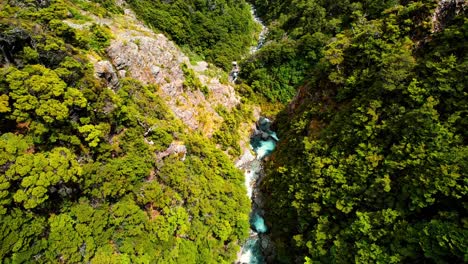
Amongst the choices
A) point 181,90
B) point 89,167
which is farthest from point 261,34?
point 89,167

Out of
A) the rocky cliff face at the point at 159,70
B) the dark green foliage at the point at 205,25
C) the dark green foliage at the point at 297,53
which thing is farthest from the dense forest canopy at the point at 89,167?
the dark green foliage at the point at 297,53

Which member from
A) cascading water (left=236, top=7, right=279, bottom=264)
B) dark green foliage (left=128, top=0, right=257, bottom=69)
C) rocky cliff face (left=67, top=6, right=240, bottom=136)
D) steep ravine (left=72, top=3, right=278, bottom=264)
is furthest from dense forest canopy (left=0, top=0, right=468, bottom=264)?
dark green foliage (left=128, top=0, right=257, bottom=69)

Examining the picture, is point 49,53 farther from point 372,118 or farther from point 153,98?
point 372,118

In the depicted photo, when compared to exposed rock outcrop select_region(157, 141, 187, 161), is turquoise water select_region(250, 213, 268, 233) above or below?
below

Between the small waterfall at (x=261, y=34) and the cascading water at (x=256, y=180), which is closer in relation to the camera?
the cascading water at (x=256, y=180)

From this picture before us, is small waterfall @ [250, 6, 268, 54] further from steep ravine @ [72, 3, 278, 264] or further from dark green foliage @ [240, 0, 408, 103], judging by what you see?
steep ravine @ [72, 3, 278, 264]

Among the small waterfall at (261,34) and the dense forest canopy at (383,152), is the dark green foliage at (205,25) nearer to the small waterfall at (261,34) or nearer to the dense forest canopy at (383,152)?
the small waterfall at (261,34)

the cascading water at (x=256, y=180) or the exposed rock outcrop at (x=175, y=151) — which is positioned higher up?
the exposed rock outcrop at (x=175, y=151)
